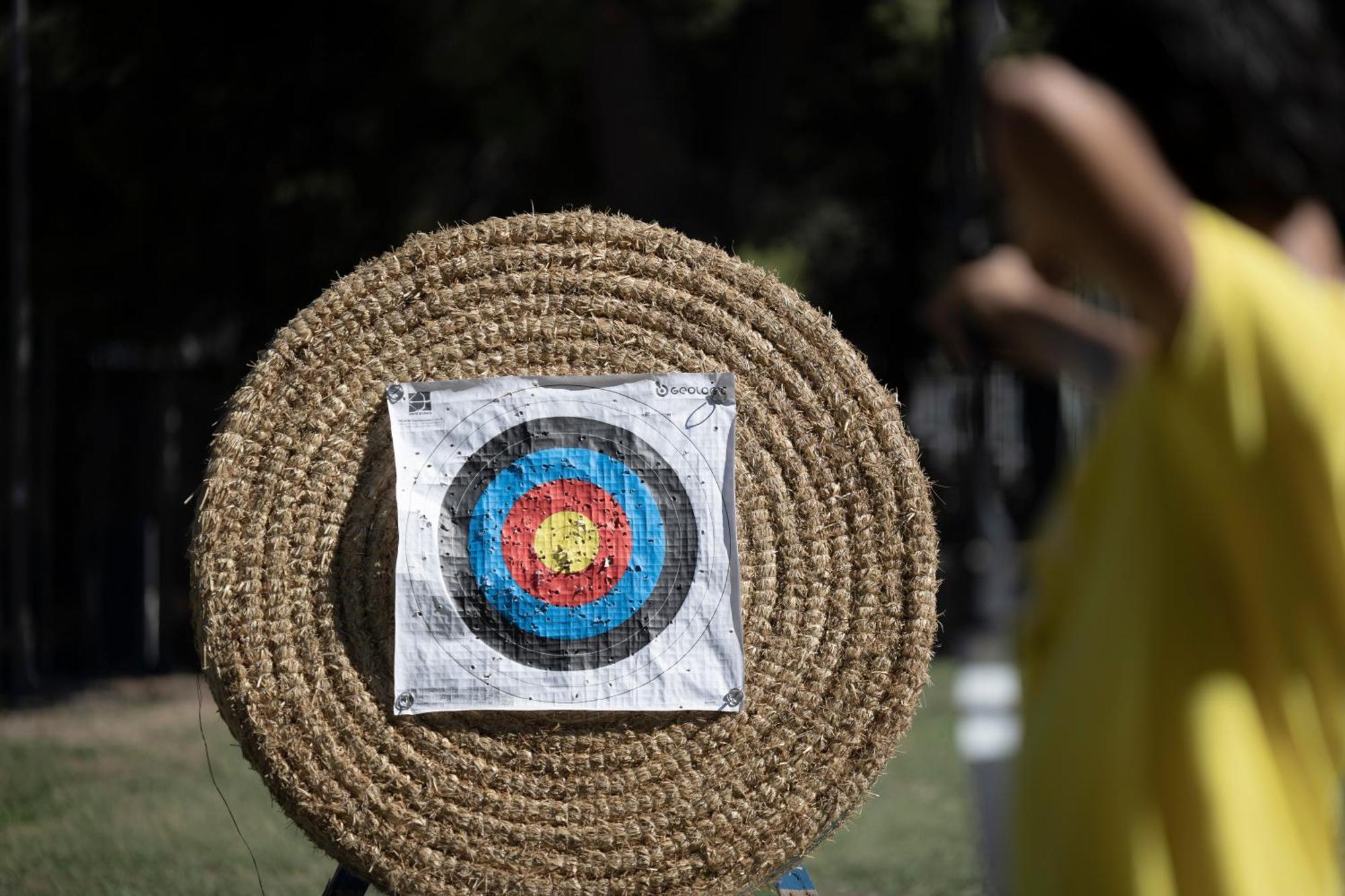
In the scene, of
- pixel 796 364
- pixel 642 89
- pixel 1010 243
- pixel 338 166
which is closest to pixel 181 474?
pixel 338 166

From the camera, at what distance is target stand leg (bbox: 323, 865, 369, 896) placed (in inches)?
82.7

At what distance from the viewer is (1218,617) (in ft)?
2.48

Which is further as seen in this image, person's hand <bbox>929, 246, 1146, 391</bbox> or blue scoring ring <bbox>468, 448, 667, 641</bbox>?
blue scoring ring <bbox>468, 448, 667, 641</bbox>

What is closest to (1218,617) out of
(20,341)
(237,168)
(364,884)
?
(364,884)

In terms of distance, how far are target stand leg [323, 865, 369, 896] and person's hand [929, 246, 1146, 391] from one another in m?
1.52

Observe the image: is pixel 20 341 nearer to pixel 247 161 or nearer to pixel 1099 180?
pixel 247 161

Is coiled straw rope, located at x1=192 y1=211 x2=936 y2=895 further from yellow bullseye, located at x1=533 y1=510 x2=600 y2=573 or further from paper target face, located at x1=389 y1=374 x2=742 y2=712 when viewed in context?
yellow bullseye, located at x1=533 y1=510 x2=600 y2=573

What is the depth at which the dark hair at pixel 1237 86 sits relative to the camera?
76 cm

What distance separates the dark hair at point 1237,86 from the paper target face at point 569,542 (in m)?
1.48

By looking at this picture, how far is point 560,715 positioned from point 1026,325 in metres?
1.48

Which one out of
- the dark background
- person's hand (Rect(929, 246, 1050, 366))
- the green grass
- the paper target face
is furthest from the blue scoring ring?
the dark background

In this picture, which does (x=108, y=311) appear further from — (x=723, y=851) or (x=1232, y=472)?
(x=1232, y=472)

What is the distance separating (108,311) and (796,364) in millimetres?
5135

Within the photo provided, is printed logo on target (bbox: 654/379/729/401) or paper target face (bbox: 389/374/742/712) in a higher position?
printed logo on target (bbox: 654/379/729/401)
